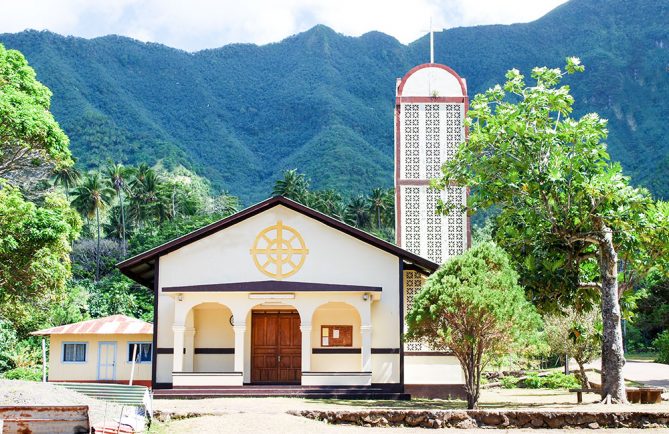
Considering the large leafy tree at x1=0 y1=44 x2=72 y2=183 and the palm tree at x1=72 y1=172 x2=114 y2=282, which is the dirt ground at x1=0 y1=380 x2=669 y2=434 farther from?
the palm tree at x1=72 y1=172 x2=114 y2=282

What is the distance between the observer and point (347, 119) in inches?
4589

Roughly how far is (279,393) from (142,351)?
26.2ft

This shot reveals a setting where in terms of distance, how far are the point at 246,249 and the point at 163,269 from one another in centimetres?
256

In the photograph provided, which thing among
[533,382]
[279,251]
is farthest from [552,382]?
[279,251]

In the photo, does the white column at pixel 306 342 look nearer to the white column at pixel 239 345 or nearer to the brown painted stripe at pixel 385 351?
the white column at pixel 239 345

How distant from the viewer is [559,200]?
21344 mm

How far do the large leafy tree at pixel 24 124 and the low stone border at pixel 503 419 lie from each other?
13.0m

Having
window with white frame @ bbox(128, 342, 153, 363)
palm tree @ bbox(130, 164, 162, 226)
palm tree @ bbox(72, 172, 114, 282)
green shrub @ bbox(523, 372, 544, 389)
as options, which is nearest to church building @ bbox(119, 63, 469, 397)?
window with white frame @ bbox(128, 342, 153, 363)

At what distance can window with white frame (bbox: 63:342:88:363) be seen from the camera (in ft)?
97.7

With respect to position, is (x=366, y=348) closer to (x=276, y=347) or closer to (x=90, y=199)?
(x=276, y=347)

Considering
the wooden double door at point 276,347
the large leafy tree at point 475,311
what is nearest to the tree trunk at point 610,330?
the large leafy tree at point 475,311

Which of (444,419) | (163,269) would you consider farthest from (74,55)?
(444,419)

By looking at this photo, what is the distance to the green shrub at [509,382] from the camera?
3188 cm

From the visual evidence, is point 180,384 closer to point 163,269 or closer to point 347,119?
point 163,269
